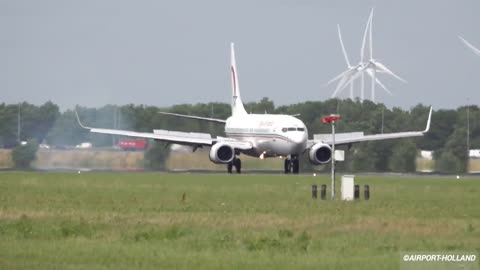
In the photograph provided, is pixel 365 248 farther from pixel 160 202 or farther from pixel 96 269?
pixel 160 202

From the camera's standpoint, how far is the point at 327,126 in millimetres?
110062

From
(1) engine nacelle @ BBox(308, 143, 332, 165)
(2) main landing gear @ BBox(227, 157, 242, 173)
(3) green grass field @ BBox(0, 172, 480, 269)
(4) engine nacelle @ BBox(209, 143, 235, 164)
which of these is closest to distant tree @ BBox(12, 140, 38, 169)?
(4) engine nacelle @ BBox(209, 143, 235, 164)

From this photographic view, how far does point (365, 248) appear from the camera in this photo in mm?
30469

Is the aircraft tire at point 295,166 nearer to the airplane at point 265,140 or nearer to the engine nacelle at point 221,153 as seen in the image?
the airplane at point 265,140

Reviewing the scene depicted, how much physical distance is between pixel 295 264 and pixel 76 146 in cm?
8170

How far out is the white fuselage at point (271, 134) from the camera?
8469cm

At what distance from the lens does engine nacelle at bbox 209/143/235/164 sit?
8606 cm

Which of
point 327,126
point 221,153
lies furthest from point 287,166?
point 327,126

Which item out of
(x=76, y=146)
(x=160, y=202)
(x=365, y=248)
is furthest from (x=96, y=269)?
(x=76, y=146)

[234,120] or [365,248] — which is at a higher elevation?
[234,120]

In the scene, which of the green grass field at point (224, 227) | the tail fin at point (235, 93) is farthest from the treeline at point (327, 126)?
the green grass field at point (224, 227)

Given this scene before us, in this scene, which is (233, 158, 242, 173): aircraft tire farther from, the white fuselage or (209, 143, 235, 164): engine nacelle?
the white fuselage

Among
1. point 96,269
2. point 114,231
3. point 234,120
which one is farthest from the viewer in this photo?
point 234,120

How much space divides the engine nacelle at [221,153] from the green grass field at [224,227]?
1131 inches
